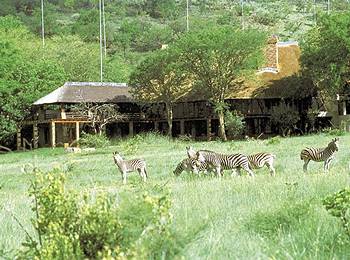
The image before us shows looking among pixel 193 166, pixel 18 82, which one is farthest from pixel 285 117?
pixel 193 166

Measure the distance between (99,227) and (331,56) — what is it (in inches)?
1806

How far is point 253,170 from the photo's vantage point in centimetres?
1894

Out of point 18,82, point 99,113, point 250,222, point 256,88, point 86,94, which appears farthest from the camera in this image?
point 18,82

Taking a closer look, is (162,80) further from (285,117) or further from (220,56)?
(285,117)

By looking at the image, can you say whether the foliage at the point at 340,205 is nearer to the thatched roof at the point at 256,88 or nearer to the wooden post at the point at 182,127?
the thatched roof at the point at 256,88

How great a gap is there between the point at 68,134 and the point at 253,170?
4032cm

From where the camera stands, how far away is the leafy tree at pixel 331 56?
48.3 metres

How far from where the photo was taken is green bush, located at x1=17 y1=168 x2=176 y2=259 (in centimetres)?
462

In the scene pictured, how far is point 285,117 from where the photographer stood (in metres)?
52.8

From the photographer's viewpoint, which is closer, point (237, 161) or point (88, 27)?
point (237, 161)

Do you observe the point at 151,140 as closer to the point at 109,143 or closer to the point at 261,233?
the point at 109,143

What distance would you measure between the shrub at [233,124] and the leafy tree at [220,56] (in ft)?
1.52

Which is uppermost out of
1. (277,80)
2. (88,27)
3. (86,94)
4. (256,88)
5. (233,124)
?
(88,27)

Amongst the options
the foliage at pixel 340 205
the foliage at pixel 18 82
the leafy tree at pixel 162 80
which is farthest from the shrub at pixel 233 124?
the foliage at pixel 340 205
